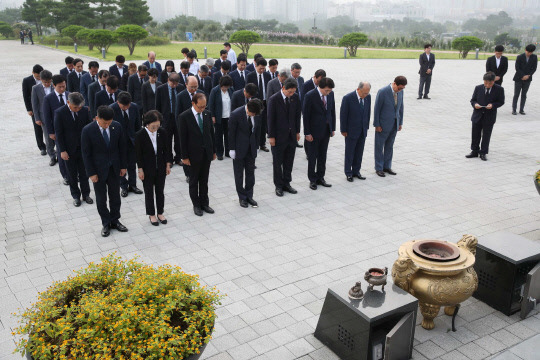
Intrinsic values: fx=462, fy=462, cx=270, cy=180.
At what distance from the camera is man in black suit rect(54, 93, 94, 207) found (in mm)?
6789

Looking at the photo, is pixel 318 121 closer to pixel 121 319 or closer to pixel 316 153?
pixel 316 153

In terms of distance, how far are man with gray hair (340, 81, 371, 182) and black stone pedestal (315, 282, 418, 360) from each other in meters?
4.33

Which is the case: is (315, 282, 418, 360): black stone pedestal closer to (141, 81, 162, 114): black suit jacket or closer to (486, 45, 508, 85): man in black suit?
(141, 81, 162, 114): black suit jacket

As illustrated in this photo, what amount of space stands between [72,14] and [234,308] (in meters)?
50.8

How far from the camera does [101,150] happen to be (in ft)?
19.8

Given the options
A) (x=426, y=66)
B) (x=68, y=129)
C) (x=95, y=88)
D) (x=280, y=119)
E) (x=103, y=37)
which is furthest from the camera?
(x=103, y=37)

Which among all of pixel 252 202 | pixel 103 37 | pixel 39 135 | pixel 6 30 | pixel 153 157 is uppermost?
pixel 6 30

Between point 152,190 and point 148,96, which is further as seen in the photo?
point 148,96

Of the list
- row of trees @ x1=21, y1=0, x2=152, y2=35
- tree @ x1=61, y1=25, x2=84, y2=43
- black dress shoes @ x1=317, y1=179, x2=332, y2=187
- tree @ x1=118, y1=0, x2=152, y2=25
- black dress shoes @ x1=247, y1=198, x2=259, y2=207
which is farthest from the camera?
row of trees @ x1=21, y1=0, x2=152, y2=35

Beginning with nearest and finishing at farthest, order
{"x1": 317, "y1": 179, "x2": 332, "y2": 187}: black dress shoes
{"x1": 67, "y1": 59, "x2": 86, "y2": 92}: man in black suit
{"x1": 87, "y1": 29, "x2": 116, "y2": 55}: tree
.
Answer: {"x1": 317, "y1": 179, "x2": 332, "y2": 187}: black dress shoes < {"x1": 67, "y1": 59, "x2": 86, "y2": 92}: man in black suit < {"x1": 87, "y1": 29, "x2": 116, "y2": 55}: tree

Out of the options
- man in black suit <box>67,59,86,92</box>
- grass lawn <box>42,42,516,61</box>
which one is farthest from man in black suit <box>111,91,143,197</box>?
grass lawn <box>42,42,516,61</box>

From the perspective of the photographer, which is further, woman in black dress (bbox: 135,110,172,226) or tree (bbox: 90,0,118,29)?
tree (bbox: 90,0,118,29)

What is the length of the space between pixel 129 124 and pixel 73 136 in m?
0.89

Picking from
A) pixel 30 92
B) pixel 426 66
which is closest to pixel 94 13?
pixel 426 66
